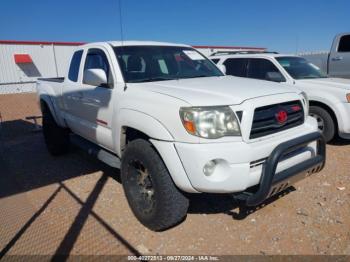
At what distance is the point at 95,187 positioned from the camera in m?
4.68

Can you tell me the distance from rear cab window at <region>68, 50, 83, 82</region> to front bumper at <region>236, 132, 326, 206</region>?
3349 millimetres

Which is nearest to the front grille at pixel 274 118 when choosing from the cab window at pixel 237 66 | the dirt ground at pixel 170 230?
the dirt ground at pixel 170 230

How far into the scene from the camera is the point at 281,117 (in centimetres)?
315

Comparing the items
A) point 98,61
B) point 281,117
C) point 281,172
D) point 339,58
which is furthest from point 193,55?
point 339,58

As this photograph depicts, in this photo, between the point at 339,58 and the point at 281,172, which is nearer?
the point at 281,172

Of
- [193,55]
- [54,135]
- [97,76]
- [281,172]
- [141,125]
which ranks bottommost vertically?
[54,135]

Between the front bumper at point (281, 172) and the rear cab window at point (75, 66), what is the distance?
335cm

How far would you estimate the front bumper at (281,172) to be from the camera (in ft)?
9.25

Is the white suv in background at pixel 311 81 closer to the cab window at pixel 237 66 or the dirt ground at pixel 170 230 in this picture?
the cab window at pixel 237 66

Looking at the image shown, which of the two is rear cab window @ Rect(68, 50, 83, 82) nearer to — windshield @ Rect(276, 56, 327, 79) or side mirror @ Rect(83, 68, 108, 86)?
side mirror @ Rect(83, 68, 108, 86)

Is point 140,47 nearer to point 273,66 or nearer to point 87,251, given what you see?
point 87,251

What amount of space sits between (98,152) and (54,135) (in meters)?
2.26

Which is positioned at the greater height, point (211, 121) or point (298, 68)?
point (298, 68)

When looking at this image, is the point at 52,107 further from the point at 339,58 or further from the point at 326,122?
the point at 339,58
